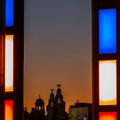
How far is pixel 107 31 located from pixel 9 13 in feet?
3.18

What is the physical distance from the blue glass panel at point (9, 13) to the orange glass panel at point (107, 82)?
0.96 m

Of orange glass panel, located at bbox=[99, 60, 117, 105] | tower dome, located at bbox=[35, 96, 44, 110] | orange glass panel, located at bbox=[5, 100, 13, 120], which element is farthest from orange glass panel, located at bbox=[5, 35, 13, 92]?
tower dome, located at bbox=[35, 96, 44, 110]

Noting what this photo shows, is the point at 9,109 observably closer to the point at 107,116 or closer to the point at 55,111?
the point at 107,116

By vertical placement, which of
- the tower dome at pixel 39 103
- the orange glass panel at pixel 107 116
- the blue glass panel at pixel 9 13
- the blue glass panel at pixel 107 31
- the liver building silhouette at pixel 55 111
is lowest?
the liver building silhouette at pixel 55 111

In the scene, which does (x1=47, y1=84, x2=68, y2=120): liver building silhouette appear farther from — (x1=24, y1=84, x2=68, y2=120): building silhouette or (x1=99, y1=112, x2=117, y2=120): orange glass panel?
(x1=99, y1=112, x2=117, y2=120): orange glass panel

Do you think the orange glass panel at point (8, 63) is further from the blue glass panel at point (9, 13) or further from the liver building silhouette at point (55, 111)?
the liver building silhouette at point (55, 111)

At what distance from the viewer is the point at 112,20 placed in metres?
2.88

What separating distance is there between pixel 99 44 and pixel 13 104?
98cm

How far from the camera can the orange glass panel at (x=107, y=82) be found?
9.39ft

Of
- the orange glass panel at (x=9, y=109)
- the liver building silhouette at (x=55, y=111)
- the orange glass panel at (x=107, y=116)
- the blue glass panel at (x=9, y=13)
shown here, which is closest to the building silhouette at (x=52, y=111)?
A: the liver building silhouette at (x=55, y=111)

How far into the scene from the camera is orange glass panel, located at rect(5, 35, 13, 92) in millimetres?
3303

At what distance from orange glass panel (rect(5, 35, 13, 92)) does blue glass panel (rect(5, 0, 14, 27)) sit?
119 millimetres

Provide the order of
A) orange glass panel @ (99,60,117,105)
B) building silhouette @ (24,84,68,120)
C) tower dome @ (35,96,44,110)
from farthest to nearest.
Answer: building silhouette @ (24,84,68,120) < tower dome @ (35,96,44,110) < orange glass panel @ (99,60,117,105)

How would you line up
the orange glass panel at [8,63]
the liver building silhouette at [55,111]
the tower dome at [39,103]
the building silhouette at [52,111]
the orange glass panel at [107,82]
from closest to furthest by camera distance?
1. the orange glass panel at [107,82]
2. the orange glass panel at [8,63]
3. the tower dome at [39,103]
4. the building silhouette at [52,111]
5. the liver building silhouette at [55,111]
